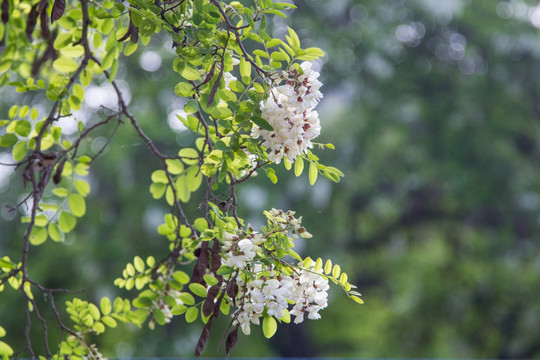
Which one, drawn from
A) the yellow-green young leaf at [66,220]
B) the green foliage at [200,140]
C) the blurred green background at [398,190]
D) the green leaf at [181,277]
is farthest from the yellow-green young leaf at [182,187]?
the blurred green background at [398,190]

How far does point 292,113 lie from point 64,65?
0.61m

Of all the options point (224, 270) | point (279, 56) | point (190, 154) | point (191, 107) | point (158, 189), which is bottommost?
point (158, 189)

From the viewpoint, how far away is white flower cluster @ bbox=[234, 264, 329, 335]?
87 centimetres

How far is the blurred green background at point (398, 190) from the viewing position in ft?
16.9

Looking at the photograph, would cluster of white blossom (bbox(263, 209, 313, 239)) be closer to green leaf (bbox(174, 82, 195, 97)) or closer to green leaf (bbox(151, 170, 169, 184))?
green leaf (bbox(174, 82, 195, 97))

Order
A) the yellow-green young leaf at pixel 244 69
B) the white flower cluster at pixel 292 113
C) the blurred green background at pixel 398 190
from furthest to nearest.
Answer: the blurred green background at pixel 398 190, the yellow-green young leaf at pixel 244 69, the white flower cluster at pixel 292 113

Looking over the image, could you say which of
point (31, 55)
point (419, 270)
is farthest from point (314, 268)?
point (419, 270)

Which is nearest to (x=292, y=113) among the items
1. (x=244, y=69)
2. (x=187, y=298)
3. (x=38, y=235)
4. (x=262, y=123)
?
(x=262, y=123)

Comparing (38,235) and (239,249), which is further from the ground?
(239,249)

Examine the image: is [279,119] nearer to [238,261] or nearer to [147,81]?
[238,261]

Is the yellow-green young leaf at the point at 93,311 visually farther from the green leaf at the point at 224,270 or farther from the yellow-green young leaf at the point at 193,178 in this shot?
the green leaf at the point at 224,270

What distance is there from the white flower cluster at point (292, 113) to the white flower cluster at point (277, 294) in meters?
0.18

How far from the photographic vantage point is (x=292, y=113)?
87 cm

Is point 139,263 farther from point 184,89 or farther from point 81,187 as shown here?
point 184,89
